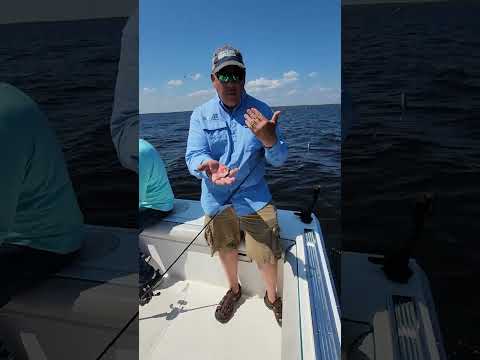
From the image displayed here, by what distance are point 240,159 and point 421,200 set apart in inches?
27.4

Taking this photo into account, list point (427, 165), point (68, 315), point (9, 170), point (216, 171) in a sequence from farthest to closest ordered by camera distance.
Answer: point (427, 165) → point (216, 171) → point (68, 315) → point (9, 170)

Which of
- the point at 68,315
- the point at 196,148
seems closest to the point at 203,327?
the point at 68,315

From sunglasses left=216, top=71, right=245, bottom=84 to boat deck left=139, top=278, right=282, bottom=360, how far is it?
50 cm

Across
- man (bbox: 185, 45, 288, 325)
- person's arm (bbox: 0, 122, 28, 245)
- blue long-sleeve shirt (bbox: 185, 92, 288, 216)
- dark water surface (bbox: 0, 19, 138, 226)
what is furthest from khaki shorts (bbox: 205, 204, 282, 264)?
person's arm (bbox: 0, 122, 28, 245)

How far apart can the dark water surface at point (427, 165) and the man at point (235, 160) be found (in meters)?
0.23

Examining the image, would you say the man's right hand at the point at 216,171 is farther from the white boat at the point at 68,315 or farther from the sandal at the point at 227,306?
the sandal at the point at 227,306

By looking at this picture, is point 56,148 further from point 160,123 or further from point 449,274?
point 449,274

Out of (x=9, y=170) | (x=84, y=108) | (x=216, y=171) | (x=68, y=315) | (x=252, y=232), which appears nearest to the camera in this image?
(x=9, y=170)

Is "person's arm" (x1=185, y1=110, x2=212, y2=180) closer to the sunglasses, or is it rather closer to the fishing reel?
the sunglasses

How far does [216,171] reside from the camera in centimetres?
62

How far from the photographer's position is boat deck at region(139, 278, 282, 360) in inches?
26.0

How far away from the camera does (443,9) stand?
12.7m

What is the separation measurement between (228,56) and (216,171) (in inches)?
9.4

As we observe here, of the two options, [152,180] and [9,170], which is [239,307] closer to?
[152,180]
